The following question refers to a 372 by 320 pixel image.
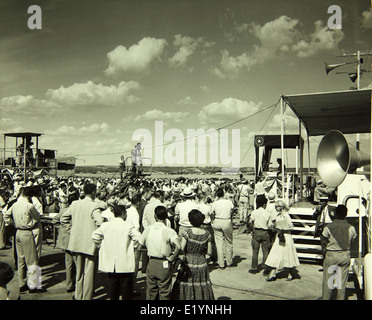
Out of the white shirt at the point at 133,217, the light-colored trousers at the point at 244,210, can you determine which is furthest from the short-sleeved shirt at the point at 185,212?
the light-colored trousers at the point at 244,210

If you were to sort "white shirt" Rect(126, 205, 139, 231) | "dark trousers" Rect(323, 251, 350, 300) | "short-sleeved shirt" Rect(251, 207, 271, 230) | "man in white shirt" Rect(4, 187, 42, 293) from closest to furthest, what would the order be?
"dark trousers" Rect(323, 251, 350, 300) → "man in white shirt" Rect(4, 187, 42, 293) → "white shirt" Rect(126, 205, 139, 231) → "short-sleeved shirt" Rect(251, 207, 271, 230)

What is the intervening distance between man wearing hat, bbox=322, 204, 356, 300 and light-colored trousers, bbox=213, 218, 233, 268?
256 centimetres

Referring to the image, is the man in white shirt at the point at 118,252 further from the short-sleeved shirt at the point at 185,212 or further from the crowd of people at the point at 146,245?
the short-sleeved shirt at the point at 185,212

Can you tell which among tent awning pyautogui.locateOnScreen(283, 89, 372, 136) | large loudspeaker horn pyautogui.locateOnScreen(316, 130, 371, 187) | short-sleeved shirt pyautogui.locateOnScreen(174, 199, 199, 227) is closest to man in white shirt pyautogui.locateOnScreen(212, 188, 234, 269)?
short-sleeved shirt pyautogui.locateOnScreen(174, 199, 199, 227)

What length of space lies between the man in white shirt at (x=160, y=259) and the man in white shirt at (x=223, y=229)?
3064 millimetres

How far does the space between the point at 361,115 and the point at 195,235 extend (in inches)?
334

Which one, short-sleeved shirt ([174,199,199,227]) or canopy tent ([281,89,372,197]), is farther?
canopy tent ([281,89,372,197])

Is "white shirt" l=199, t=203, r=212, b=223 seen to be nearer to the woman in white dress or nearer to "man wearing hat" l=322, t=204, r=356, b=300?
the woman in white dress

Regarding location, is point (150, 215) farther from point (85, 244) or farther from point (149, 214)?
point (85, 244)

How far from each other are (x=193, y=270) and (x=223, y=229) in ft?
10.2

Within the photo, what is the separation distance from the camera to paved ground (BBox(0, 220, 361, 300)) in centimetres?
542

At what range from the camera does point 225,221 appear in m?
7.05

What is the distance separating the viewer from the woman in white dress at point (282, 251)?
624 centimetres
